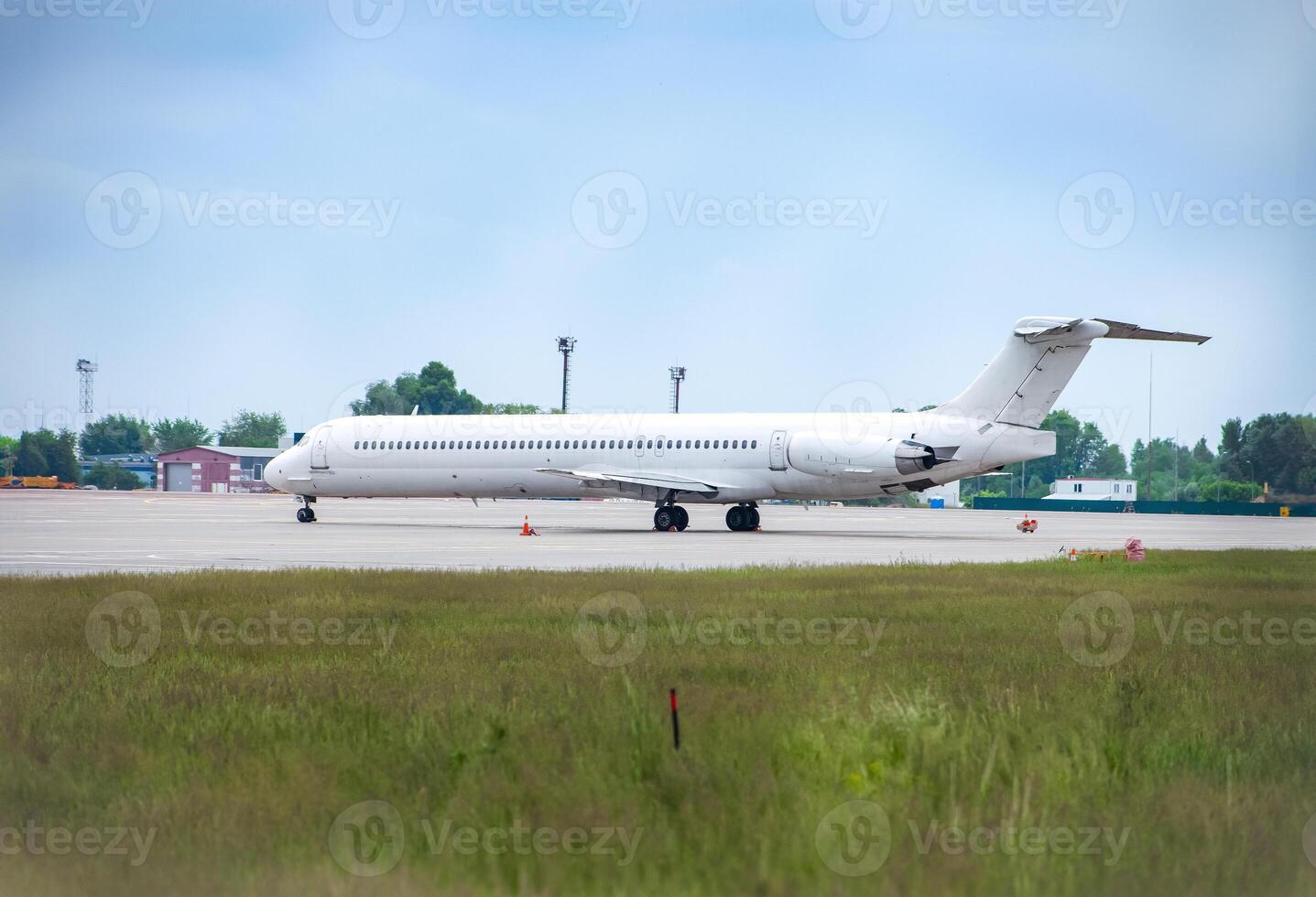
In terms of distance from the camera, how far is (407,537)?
3425cm

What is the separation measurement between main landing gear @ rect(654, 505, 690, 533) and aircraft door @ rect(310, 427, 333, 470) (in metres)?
12.8

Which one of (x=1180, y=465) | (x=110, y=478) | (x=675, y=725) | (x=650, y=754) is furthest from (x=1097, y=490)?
(x=675, y=725)

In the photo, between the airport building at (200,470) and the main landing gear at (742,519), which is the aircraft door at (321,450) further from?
the airport building at (200,470)

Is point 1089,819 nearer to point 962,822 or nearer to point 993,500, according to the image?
point 962,822

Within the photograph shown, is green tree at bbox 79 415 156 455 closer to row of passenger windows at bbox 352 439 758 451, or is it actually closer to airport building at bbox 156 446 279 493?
airport building at bbox 156 446 279 493

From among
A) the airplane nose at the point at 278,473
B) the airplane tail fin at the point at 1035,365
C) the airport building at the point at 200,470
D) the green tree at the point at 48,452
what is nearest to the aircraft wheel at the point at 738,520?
the airplane tail fin at the point at 1035,365

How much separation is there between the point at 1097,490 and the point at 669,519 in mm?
81673

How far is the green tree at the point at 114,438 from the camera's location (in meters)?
148

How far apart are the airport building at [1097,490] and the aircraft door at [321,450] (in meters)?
72.7

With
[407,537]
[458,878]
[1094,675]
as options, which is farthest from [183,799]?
[407,537]

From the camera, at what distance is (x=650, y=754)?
21.8ft

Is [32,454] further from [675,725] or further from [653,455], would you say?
[675,725]

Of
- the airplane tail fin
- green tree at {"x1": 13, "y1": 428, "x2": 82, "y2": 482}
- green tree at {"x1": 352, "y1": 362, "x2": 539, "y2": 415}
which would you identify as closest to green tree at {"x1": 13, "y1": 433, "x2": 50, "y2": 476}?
green tree at {"x1": 13, "y1": 428, "x2": 82, "y2": 482}

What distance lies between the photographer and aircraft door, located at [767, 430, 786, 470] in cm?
3844
